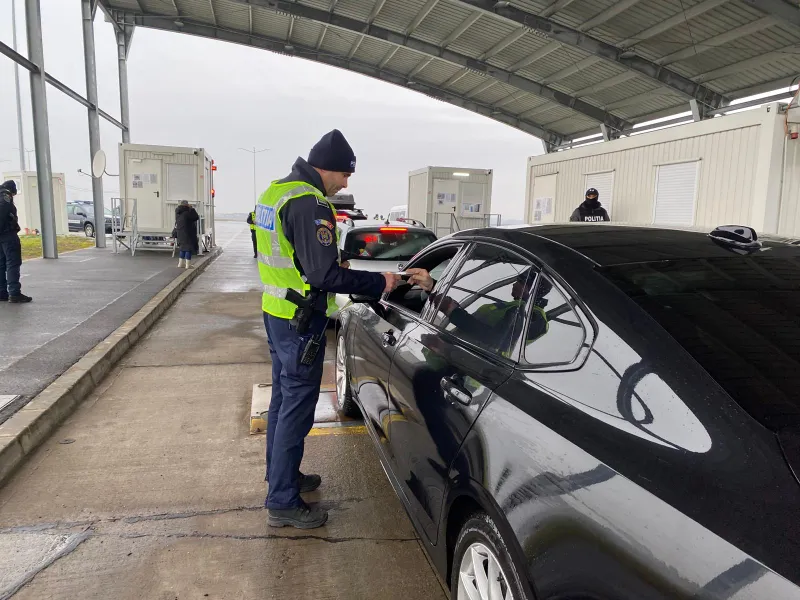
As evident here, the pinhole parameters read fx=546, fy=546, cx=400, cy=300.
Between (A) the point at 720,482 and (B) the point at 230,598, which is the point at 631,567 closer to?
(A) the point at 720,482

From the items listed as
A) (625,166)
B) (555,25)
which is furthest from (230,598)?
(555,25)

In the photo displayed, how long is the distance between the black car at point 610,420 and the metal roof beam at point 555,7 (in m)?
13.4

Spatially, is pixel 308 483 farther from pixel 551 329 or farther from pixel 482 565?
pixel 551 329

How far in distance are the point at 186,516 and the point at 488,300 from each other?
6.62 feet

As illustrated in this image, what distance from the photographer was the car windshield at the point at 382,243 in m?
6.60

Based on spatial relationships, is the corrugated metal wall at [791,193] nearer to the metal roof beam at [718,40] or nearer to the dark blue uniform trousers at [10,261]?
the metal roof beam at [718,40]

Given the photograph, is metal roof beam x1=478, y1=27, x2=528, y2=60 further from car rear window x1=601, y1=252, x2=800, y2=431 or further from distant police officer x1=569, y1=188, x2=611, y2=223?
car rear window x1=601, y1=252, x2=800, y2=431

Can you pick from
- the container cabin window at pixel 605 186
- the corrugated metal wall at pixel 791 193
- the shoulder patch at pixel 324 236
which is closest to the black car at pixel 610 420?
the shoulder patch at pixel 324 236

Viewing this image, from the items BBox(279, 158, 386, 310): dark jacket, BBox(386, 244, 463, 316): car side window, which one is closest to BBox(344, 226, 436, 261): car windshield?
BBox(386, 244, 463, 316): car side window

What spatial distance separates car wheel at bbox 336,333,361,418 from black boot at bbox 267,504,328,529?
1.23m

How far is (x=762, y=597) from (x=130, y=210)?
17.6m

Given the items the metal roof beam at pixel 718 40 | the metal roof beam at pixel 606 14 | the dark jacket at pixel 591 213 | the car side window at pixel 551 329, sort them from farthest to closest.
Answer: the metal roof beam at pixel 606 14 < the metal roof beam at pixel 718 40 < the dark jacket at pixel 591 213 < the car side window at pixel 551 329

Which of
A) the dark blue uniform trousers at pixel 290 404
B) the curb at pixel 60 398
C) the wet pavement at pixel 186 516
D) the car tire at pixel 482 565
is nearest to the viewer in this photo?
the car tire at pixel 482 565

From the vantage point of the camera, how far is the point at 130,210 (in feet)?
52.6
